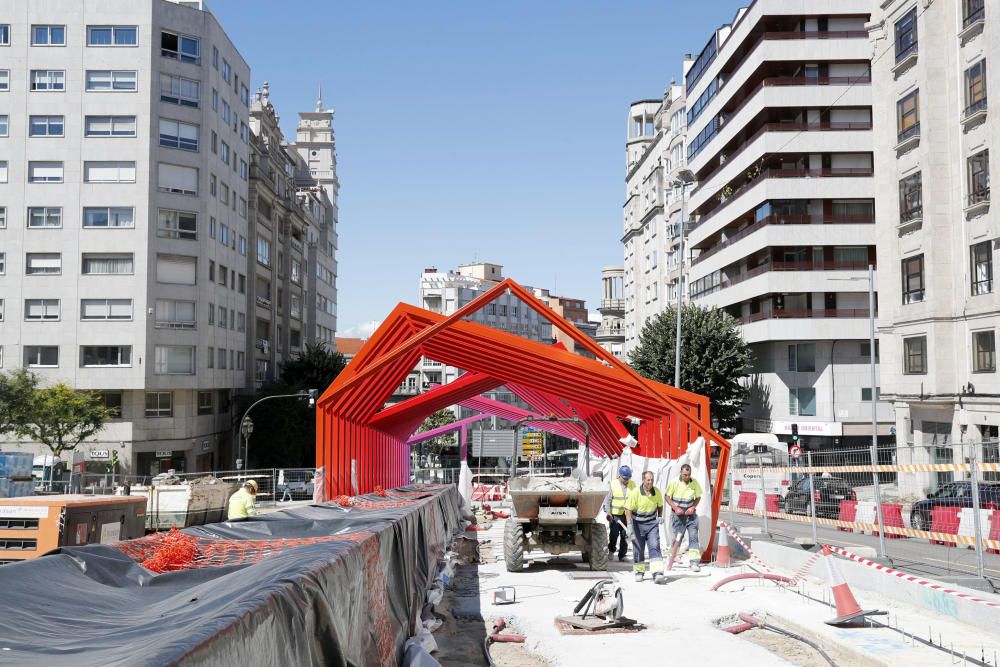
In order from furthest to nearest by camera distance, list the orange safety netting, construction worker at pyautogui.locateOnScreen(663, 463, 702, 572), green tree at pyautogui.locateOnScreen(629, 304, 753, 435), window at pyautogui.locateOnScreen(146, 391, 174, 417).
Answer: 1. window at pyautogui.locateOnScreen(146, 391, 174, 417)
2. green tree at pyautogui.locateOnScreen(629, 304, 753, 435)
3. construction worker at pyautogui.locateOnScreen(663, 463, 702, 572)
4. the orange safety netting

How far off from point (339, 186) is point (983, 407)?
81.6m

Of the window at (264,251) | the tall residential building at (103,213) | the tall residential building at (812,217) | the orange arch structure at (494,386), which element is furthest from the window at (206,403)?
the tall residential building at (812,217)

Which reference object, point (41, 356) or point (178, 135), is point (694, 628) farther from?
point (178, 135)

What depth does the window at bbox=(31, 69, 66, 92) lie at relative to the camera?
46.8 metres

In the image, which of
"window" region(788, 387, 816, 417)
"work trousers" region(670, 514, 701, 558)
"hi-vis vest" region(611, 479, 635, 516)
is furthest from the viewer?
"window" region(788, 387, 816, 417)

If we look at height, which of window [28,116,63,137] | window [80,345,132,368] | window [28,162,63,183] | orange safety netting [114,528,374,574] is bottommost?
orange safety netting [114,528,374,574]

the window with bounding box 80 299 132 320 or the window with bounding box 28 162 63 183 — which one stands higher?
the window with bounding box 28 162 63 183

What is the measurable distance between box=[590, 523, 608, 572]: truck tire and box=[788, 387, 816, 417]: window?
104 feet

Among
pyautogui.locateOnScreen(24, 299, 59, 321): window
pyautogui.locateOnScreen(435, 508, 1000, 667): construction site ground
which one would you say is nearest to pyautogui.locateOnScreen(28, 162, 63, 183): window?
pyautogui.locateOnScreen(24, 299, 59, 321): window

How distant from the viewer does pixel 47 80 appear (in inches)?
1847

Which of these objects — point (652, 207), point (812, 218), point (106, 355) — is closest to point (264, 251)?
point (106, 355)

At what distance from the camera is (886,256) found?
107ft

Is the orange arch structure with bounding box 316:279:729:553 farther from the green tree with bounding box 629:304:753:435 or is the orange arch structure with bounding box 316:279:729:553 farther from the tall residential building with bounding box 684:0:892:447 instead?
the tall residential building with bounding box 684:0:892:447

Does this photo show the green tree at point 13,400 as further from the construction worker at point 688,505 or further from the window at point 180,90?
the construction worker at point 688,505
